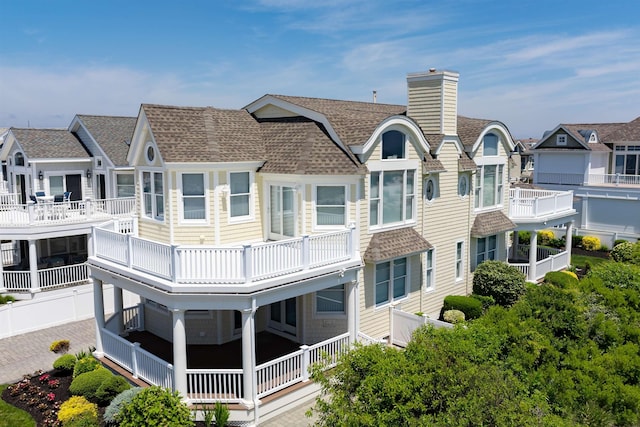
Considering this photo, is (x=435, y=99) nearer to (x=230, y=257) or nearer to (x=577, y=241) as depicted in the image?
(x=230, y=257)

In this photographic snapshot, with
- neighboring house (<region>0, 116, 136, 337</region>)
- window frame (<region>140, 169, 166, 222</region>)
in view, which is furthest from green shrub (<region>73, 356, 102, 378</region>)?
neighboring house (<region>0, 116, 136, 337</region>)

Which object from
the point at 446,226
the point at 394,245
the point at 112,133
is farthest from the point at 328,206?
the point at 112,133

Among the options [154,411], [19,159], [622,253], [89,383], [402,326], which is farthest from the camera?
[622,253]

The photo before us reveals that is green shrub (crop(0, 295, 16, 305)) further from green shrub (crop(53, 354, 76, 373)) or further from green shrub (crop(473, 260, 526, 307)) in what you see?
green shrub (crop(473, 260, 526, 307))

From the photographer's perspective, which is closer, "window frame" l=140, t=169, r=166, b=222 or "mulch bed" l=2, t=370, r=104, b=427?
"mulch bed" l=2, t=370, r=104, b=427

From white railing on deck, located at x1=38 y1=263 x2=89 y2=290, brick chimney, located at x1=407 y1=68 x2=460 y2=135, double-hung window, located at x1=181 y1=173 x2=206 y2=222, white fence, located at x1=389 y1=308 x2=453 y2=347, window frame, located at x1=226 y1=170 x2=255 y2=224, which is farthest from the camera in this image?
white railing on deck, located at x1=38 y1=263 x2=89 y2=290

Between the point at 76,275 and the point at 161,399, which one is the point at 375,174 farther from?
the point at 76,275

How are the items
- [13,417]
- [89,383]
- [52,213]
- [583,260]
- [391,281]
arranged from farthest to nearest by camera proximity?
[583,260] → [52,213] → [391,281] → [89,383] → [13,417]

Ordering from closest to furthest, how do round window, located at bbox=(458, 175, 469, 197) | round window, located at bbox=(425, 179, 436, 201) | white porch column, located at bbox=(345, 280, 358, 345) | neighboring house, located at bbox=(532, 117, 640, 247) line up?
white porch column, located at bbox=(345, 280, 358, 345)
round window, located at bbox=(425, 179, 436, 201)
round window, located at bbox=(458, 175, 469, 197)
neighboring house, located at bbox=(532, 117, 640, 247)
